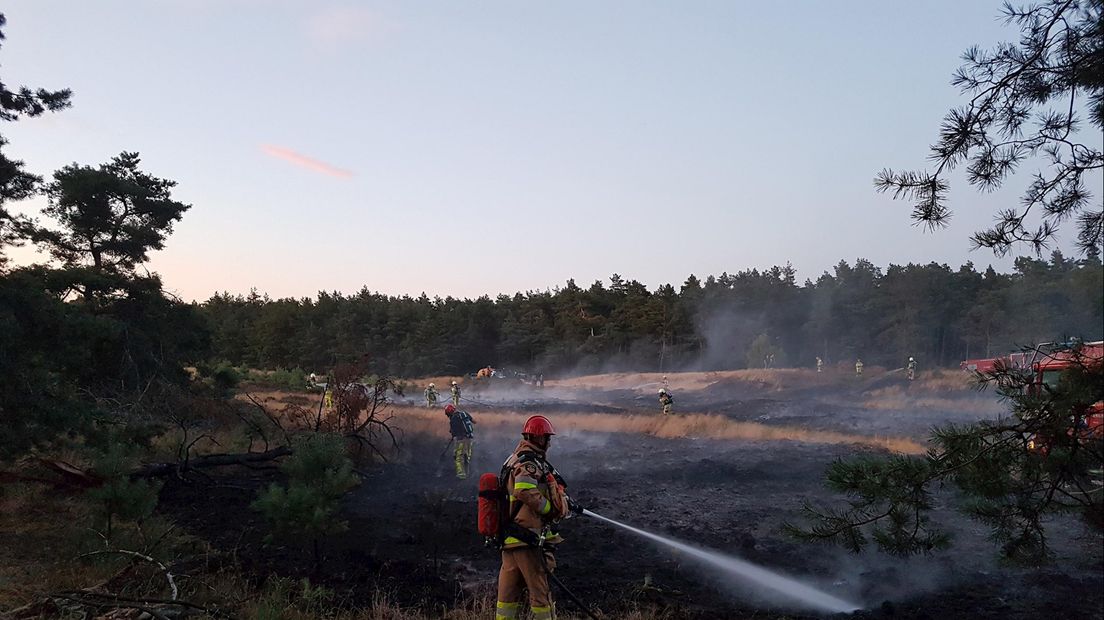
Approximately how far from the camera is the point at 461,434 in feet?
45.0

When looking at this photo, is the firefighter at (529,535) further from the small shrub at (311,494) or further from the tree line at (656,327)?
the tree line at (656,327)

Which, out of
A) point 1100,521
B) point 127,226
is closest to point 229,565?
point 1100,521

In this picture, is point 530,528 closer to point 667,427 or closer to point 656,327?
point 667,427

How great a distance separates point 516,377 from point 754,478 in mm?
38330

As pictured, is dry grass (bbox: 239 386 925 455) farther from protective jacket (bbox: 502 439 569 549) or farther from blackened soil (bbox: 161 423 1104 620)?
protective jacket (bbox: 502 439 569 549)

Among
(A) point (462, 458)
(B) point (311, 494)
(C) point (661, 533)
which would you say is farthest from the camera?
(A) point (462, 458)

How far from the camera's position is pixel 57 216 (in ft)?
61.3

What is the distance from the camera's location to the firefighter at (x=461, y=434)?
13.7m

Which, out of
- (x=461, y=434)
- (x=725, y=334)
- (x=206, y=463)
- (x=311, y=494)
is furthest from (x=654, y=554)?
(x=725, y=334)

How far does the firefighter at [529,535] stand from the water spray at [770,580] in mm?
2700

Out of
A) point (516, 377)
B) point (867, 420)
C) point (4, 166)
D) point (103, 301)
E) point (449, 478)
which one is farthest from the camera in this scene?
point (516, 377)

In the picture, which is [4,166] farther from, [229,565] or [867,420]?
[867,420]

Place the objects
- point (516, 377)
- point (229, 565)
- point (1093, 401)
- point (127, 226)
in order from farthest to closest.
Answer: point (516, 377) → point (127, 226) → point (229, 565) → point (1093, 401)

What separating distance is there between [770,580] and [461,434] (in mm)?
6979
